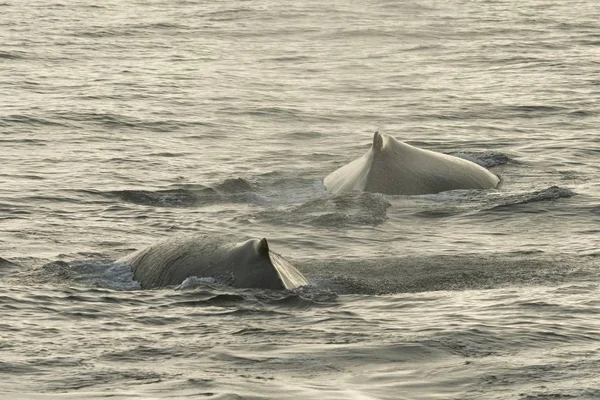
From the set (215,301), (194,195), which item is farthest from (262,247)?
(194,195)

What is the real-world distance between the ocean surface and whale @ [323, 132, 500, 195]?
23 cm

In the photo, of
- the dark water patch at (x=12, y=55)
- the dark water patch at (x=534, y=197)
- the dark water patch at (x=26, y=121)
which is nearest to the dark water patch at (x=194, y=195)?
the dark water patch at (x=534, y=197)

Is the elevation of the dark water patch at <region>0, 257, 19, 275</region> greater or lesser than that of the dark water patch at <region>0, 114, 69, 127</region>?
greater

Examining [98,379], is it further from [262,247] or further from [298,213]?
[298,213]

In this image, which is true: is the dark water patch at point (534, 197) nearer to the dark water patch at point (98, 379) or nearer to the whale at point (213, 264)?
the whale at point (213, 264)

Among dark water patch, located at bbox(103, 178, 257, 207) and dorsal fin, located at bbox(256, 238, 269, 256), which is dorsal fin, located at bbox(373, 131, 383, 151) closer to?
dark water patch, located at bbox(103, 178, 257, 207)

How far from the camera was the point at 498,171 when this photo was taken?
21.2 meters

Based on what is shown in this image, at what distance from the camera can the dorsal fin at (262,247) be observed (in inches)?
497

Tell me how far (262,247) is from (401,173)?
616 cm

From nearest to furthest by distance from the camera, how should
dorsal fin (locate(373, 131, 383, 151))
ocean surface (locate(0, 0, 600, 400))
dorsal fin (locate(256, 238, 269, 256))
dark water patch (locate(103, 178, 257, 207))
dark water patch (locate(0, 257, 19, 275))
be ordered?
ocean surface (locate(0, 0, 600, 400))
dorsal fin (locate(256, 238, 269, 256))
dark water patch (locate(0, 257, 19, 275))
dorsal fin (locate(373, 131, 383, 151))
dark water patch (locate(103, 178, 257, 207))

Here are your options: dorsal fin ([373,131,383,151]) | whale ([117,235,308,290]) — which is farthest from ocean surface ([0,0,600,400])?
dorsal fin ([373,131,383,151])

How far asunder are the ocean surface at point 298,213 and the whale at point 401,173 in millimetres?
225

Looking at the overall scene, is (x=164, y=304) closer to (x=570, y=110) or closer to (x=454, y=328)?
(x=454, y=328)

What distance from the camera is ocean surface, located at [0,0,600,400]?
11.5m
